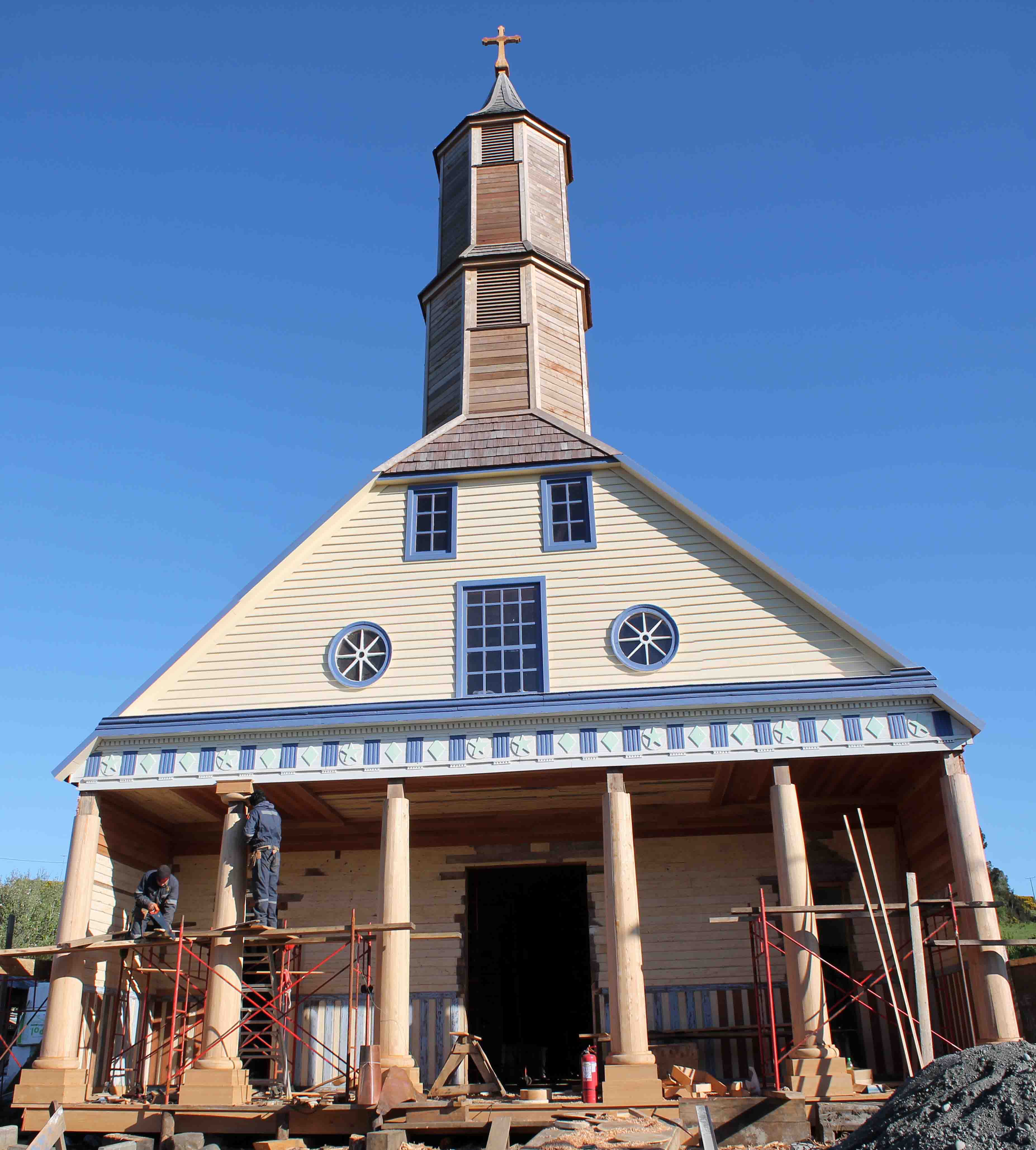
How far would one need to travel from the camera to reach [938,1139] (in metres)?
8.33

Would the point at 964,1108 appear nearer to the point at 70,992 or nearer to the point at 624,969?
the point at 624,969

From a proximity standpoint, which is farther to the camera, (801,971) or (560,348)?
(560,348)

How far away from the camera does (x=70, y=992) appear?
14.4 meters

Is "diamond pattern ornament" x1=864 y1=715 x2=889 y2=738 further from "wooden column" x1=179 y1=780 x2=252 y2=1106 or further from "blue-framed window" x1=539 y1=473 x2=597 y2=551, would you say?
"wooden column" x1=179 y1=780 x2=252 y2=1106

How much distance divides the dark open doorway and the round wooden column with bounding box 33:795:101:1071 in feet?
19.7

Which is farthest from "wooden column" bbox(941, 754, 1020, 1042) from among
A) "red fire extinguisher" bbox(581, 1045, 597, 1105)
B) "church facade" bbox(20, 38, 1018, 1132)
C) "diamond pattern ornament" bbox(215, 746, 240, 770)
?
"diamond pattern ornament" bbox(215, 746, 240, 770)

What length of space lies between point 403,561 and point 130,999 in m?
8.05

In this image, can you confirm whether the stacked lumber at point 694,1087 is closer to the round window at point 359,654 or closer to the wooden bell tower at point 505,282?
the round window at point 359,654

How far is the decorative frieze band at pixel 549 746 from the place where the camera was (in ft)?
47.0

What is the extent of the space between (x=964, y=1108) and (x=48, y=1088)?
35.7 feet

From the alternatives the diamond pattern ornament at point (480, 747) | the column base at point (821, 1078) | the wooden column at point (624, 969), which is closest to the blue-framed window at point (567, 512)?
the diamond pattern ornament at point (480, 747)

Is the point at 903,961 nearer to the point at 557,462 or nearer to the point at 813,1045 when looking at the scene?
the point at 813,1045

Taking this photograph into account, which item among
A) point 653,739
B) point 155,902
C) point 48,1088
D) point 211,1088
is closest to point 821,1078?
point 653,739

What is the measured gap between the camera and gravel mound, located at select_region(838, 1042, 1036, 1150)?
823cm
